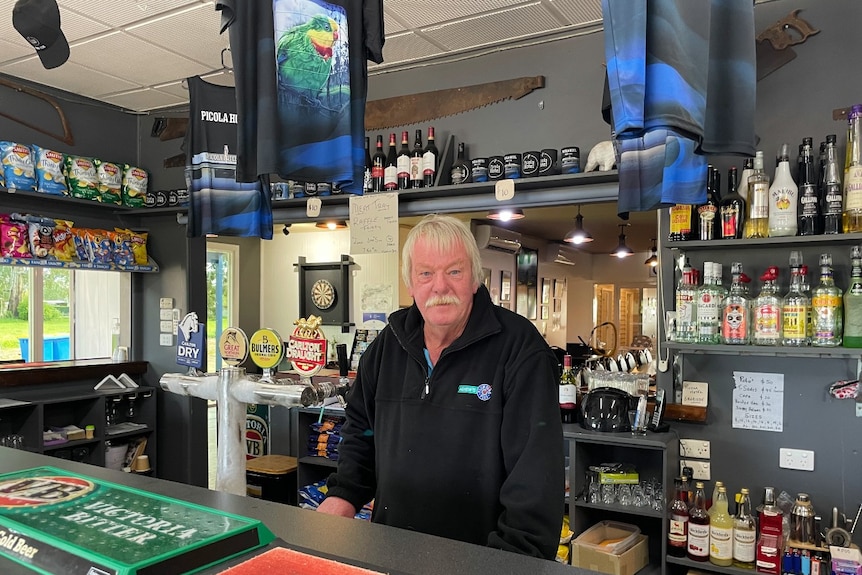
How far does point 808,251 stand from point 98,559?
3008 mm

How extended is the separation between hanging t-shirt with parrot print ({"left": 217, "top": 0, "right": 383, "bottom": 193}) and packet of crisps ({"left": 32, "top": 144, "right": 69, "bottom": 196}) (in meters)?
2.77

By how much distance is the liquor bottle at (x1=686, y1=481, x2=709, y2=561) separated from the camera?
2760 mm

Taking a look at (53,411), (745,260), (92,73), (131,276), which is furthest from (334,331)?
(745,260)

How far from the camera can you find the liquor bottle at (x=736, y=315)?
277 centimetres

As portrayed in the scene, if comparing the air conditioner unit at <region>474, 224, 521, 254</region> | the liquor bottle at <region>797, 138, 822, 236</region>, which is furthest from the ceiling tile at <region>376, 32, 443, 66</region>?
the air conditioner unit at <region>474, 224, 521, 254</region>

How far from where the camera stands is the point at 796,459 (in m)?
2.90

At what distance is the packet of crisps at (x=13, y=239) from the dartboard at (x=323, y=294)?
400 cm

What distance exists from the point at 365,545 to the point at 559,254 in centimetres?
985

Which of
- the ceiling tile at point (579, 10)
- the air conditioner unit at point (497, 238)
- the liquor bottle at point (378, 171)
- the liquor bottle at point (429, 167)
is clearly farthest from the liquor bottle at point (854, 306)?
the air conditioner unit at point (497, 238)

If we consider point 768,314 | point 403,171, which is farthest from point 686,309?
point 403,171

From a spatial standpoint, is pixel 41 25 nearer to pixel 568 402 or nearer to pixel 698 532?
pixel 568 402

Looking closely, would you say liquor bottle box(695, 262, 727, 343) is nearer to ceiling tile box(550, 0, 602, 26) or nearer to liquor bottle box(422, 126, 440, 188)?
ceiling tile box(550, 0, 602, 26)

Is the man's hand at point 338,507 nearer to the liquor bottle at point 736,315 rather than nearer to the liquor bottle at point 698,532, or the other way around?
the liquor bottle at point 698,532

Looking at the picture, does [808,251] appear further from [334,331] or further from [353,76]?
[334,331]
